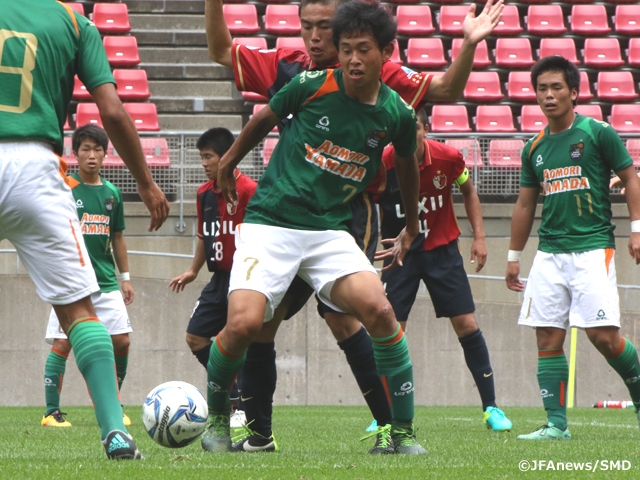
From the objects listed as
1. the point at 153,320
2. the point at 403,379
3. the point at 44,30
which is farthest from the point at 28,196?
the point at 153,320

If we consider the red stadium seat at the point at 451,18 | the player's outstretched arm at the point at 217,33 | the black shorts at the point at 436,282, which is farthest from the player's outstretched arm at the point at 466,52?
the red stadium seat at the point at 451,18

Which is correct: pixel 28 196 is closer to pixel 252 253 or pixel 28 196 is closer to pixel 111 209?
pixel 252 253

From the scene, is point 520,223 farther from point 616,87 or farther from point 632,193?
point 616,87

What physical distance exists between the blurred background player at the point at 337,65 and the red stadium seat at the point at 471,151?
718 cm

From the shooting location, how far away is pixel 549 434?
20.0 ft

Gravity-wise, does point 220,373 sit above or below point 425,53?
below

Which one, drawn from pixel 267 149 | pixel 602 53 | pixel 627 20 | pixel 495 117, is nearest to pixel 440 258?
pixel 267 149

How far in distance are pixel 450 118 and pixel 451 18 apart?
114 inches

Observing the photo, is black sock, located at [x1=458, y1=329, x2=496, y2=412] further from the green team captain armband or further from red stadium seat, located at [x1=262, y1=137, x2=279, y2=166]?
red stadium seat, located at [x1=262, y1=137, x2=279, y2=166]

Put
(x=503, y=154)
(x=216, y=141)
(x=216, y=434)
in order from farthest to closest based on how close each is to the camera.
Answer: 1. (x=503, y=154)
2. (x=216, y=141)
3. (x=216, y=434)

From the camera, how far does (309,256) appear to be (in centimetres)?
457

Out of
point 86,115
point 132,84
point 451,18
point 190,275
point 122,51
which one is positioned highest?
point 451,18

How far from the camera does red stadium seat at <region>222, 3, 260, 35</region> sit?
16.4m

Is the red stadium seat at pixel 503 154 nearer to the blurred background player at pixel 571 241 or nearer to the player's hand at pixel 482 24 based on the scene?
the blurred background player at pixel 571 241
